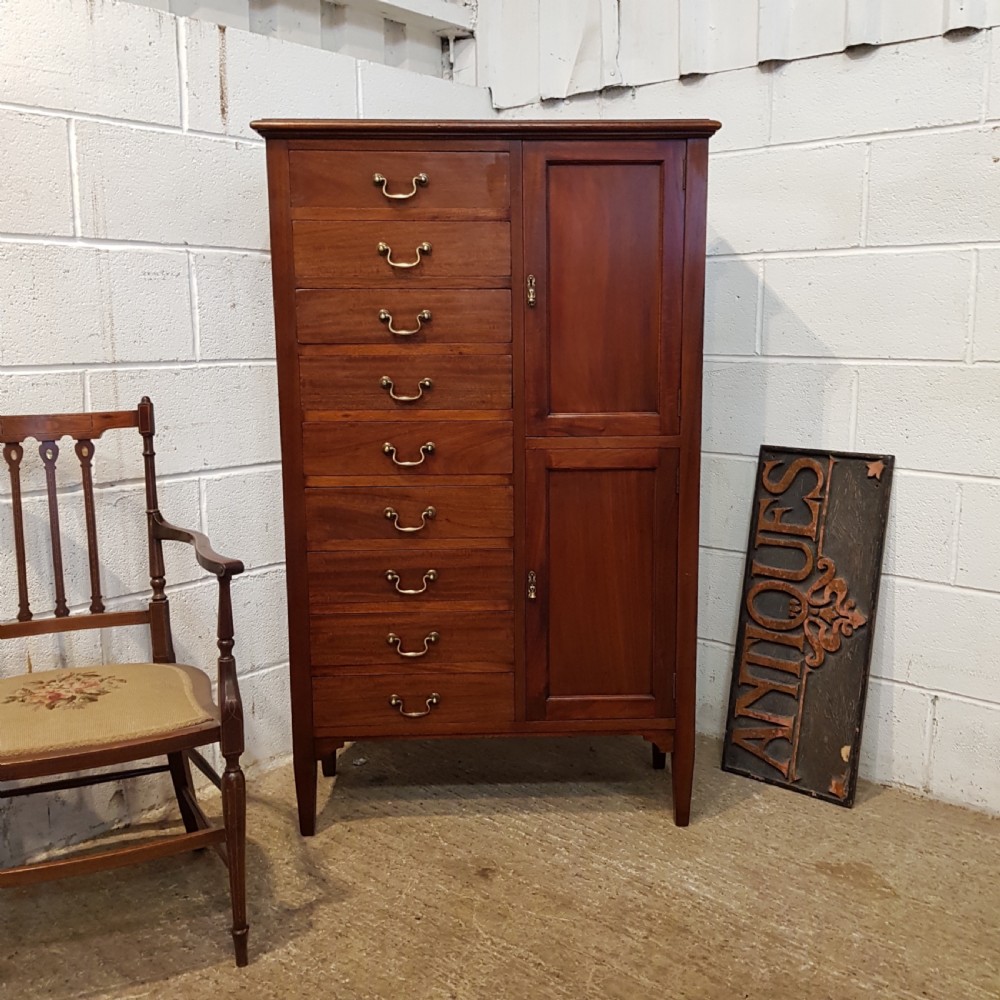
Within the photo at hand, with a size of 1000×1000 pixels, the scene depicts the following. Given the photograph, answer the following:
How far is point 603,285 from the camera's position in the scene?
1990 millimetres

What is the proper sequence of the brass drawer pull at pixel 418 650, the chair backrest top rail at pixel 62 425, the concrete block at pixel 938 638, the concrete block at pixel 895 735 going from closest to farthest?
the chair backrest top rail at pixel 62 425, the brass drawer pull at pixel 418 650, the concrete block at pixel 938 638, the concrete block at pixel 895 735

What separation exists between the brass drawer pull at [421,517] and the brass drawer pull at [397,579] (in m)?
0.09

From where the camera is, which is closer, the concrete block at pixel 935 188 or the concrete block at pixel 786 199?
the concrete block at pixel 935 188

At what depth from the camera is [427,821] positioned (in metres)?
2.23

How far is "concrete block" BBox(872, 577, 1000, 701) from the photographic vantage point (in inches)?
87.4

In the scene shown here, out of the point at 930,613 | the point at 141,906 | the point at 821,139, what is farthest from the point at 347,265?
the point at 930,613

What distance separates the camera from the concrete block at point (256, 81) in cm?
219

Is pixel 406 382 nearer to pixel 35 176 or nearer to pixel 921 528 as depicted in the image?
pixel 35 176

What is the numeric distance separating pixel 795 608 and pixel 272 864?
4.42 feet

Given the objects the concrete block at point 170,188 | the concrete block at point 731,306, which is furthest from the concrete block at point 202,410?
the concrete block at point 731,306

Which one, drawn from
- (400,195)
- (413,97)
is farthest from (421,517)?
(413,97)

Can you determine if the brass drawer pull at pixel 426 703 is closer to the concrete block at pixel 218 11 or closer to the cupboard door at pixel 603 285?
the cupboard door at pixel 603 285

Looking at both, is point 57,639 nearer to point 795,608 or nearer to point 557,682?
point 557,682

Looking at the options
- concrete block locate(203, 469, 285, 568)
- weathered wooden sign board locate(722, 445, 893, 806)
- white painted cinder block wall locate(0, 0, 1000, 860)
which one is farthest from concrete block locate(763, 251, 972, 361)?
concrete block locate(203, 469, 285, 568)
